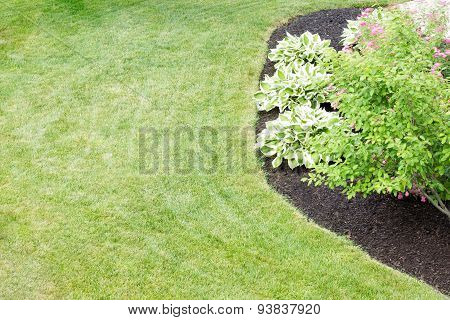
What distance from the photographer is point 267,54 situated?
973 centimetres

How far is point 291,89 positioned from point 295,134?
3.51 feet

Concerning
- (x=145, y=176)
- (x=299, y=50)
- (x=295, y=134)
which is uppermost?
(x=299, y=50)

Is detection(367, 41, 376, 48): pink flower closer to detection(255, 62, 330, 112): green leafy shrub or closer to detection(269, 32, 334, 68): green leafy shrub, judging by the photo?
detection(255, 62, 330, 112): green leafy shrub

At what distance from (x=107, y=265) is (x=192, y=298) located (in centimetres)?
96

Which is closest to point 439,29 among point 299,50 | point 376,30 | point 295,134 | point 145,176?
point 376,30

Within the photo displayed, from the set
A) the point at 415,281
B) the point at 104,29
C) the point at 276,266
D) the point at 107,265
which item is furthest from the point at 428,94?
the point at 104,29

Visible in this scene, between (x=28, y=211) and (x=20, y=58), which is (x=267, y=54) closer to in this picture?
(x=20, y=58)

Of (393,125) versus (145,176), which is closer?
(393,125)

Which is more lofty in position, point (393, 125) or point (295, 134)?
point (393, 125)

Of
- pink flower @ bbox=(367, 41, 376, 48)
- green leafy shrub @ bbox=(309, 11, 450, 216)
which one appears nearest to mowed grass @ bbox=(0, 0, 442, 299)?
green leafy shrub @ bbox=(309, 11, 450, 216)

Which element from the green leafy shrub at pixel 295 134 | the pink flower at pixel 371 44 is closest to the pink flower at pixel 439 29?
the pink flower at pixel 371 44

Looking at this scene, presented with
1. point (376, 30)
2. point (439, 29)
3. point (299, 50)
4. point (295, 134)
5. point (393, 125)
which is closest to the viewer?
point (393, 125)

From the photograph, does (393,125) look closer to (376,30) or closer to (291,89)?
(376,30)

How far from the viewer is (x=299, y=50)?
9.12 metres
